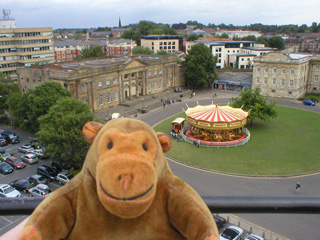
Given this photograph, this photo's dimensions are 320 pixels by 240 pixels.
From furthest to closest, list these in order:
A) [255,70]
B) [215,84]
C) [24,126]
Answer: [215,84], [255,70], [24,126]

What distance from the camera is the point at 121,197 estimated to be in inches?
132

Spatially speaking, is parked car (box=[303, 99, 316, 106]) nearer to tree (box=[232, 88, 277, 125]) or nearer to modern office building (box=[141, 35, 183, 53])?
tree (box=[232, 88, 277, 125])

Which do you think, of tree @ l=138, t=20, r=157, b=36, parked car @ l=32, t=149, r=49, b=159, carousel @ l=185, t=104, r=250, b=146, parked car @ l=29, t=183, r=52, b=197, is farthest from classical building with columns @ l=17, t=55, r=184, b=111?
tree @ l=138, t=20, r=157, b=36

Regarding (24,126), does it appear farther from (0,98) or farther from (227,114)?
(227,114)

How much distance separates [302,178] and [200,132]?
44.2 ft

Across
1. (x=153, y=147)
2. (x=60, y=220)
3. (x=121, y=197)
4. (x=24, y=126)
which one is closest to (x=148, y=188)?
(x=121, y=197)

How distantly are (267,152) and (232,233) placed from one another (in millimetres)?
16222

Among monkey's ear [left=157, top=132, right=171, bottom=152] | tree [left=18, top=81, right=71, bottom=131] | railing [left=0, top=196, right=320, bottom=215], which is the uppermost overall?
monkey's ear [left=157, top=132, right=171, bottom=152]

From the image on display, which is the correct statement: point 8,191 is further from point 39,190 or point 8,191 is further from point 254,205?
point 254,205

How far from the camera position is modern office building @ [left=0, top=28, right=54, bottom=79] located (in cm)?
6726

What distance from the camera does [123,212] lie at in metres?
3.41

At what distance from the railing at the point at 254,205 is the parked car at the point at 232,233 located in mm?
15323

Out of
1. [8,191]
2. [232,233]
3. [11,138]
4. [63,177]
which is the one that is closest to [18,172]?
[8,191]

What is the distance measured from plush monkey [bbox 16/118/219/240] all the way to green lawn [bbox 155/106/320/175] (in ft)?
82.3
